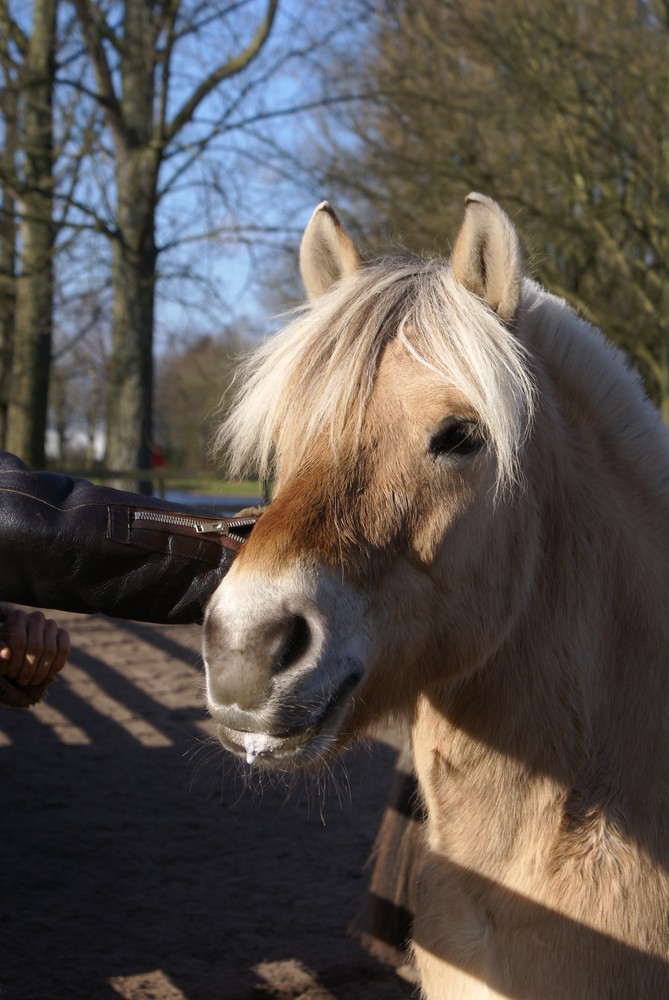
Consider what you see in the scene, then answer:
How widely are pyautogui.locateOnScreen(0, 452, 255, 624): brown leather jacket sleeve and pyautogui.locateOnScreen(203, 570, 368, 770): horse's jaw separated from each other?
605 millimetres

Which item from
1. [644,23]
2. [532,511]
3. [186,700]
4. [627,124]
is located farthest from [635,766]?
[644,23]

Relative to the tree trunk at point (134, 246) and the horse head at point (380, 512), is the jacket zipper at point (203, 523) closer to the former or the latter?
the horse head at point (380, 512)

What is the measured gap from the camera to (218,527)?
2324 millimetres

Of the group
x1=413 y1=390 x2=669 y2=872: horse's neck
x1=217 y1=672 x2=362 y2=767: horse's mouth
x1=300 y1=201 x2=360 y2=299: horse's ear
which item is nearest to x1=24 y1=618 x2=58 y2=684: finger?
x1=217 y1=672 x2=362 y2=767: horse's mouth

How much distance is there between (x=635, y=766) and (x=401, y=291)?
1.31m

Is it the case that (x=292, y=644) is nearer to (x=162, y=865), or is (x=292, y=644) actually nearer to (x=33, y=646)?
(x=33, y=646)

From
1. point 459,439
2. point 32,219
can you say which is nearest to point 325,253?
point 459,439

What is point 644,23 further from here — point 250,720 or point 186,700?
point 250,720

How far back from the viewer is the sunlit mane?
199 cm

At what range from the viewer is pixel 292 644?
168cm

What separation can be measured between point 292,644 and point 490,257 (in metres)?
1.07

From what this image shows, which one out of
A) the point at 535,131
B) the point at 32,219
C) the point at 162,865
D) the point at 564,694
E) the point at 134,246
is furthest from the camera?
the point at 535,131

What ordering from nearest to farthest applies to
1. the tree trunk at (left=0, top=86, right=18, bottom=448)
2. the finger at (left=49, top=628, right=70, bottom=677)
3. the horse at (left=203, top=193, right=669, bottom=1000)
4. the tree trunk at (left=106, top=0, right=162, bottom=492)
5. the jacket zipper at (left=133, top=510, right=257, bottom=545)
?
the horse at (left=203, top=193, right=669, bottom=1000), the jacket zipper at (left=133, top=510, right=257, bottom=545), the finger at (left=49, top=628, right=70, bottom=677), the tree trunk at (left=0, top=86, right=18, bottom=448), the tree trunk at (left=106, top=0, right=162, bottom=492)

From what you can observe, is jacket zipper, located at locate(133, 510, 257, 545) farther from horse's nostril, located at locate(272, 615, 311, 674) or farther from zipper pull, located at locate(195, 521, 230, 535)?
horse's nostril, located at locate(272, 615, 311, 674)
